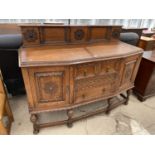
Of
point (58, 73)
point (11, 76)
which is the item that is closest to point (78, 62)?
point (58, 73)

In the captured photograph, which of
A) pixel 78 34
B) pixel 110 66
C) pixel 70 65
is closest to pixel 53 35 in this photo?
pixel 78 34

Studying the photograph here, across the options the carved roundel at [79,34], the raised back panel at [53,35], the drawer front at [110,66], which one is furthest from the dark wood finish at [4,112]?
the drawer front at [110,66]

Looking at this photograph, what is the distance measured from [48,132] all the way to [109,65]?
96 cm

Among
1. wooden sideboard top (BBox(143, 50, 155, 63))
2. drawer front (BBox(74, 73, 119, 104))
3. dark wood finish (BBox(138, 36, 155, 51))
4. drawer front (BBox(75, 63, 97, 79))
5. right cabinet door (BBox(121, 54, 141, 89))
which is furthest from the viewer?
dark wood finish (BBox(138, 36, 155, 51))

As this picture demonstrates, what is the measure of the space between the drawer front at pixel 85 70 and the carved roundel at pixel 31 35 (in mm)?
477

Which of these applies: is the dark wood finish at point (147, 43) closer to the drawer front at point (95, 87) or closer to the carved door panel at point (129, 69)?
the carved door panel at point (129, 69)

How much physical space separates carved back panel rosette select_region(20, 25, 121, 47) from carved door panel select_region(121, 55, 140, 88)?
0.35 metres

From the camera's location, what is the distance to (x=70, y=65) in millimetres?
1090

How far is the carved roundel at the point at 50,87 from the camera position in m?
1.16

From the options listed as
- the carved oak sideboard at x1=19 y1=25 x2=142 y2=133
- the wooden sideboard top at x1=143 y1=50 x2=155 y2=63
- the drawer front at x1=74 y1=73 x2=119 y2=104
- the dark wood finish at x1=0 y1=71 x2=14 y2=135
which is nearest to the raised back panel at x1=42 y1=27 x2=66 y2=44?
the carved oak sideboard at x1=19 y1=25 x2=142 y2=133

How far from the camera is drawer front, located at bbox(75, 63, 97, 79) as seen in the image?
116cm

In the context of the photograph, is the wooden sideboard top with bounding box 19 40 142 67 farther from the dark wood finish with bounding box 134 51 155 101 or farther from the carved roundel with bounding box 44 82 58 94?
the dark wood finish with bounding box 134 51 155 101

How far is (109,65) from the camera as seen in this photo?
4.21 ft
